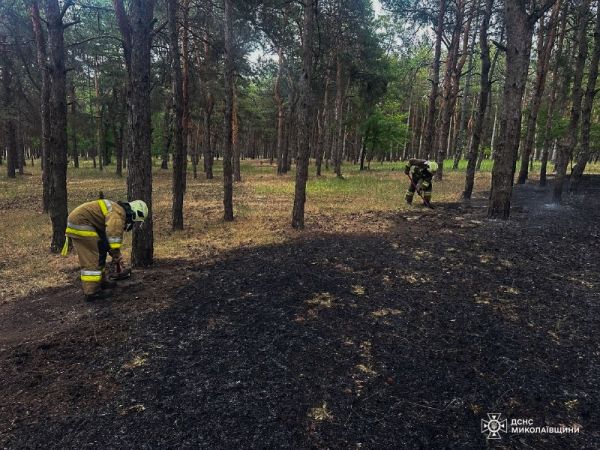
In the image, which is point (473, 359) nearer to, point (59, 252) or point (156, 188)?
point (59, 252)

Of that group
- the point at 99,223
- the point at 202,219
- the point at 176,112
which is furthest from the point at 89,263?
the point at 202,219

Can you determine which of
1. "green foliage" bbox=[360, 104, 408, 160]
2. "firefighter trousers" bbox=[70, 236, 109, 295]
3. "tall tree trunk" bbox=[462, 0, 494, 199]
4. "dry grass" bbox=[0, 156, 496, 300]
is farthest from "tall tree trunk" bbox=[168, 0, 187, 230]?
"green foliage" bbox=[360, 104, 408, 160]

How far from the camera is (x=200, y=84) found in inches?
725

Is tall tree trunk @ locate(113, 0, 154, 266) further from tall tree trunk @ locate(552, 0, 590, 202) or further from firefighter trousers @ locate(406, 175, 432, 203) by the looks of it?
tall tree trunk @ locate(552, 0, 590, 202)

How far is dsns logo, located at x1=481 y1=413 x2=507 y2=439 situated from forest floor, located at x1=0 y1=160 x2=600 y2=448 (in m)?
0.06

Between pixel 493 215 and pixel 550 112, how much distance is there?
39.3 ft

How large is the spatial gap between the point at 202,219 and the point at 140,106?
242 inches

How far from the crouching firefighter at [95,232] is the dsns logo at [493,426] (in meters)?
→ 5.36

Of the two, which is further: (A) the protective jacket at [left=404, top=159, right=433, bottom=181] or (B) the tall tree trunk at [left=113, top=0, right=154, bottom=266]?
(A) the protective jacket at [left=404, top=159, right=433, bottom=181]

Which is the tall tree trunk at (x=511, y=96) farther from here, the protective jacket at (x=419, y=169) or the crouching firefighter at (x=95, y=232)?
the crouching firefighter at (x=95, y=232)

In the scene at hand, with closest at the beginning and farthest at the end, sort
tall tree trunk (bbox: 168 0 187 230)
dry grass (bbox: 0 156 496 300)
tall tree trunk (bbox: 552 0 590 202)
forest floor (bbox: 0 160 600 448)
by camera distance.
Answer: forest floor (bbox: 0 160 600 448) → dry grass (bbox: 0 156 496 300) → tall tree trunk (bbox: 168 0 187 230) → tall tree trunk (bbox: 552 0 590 202)

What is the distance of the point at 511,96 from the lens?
32.7ft

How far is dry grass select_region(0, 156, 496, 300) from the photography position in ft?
27.9

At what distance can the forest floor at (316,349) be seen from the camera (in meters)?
3.30
